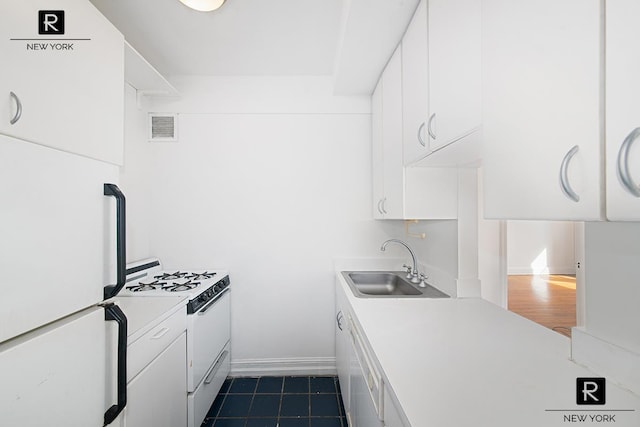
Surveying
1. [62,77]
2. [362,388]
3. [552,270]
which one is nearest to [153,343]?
[362,388]

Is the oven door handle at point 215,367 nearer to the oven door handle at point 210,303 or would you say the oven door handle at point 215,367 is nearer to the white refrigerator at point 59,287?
the oven door handle at point 210,303

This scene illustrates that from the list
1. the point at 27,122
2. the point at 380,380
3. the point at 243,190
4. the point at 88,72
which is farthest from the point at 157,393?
the point at 243,190

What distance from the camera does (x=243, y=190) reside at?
2.62 meters

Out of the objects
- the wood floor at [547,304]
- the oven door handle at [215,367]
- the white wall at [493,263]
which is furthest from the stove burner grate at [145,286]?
the wood floor at [547,304]

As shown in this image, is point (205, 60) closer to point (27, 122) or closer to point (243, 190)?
point (243, 190)

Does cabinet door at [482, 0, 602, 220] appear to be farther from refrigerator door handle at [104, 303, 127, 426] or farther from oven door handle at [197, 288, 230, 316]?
oven door handle at [197, 288, 230, 316]

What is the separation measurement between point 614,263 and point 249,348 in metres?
2.54

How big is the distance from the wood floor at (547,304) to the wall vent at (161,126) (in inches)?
122

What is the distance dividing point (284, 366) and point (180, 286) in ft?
4.01

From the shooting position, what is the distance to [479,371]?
0.90 meters

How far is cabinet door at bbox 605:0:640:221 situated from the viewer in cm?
50

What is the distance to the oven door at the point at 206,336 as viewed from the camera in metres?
1.78

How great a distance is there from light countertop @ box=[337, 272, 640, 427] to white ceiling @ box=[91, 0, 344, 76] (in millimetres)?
1873

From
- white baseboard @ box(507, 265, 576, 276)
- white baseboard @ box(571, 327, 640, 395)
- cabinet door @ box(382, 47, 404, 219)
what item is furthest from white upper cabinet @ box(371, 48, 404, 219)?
white baseboard @ box(507, 265, 576, 276)
